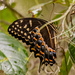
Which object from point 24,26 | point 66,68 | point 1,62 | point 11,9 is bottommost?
point 66,68

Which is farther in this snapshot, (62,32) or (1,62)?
(62,32)

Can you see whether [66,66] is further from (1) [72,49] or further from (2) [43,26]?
(2) [43,26]

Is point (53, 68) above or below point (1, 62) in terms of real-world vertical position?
below

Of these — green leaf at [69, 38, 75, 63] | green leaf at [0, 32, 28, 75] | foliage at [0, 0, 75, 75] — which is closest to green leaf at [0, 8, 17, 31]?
foliage at [0, 0, 75, 75]

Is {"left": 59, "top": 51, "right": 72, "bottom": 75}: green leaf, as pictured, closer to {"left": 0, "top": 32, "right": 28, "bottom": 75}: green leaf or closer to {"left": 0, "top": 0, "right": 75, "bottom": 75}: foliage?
{"left": 0, "top": 0, "right": 75, "bottom": 75}: foliage

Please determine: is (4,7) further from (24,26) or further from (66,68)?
(66,68)

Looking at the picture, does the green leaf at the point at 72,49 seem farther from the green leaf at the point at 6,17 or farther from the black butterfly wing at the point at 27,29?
the green leaf at the point at 6,17

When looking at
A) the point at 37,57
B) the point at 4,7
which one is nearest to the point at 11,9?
the point at 4,7
